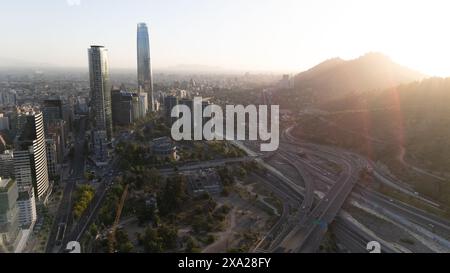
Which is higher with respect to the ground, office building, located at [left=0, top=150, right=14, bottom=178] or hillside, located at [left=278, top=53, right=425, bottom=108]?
hillside, located at [left=278, top=53, right=425, bottom=108]

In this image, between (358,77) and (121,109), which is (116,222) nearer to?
(121,109)

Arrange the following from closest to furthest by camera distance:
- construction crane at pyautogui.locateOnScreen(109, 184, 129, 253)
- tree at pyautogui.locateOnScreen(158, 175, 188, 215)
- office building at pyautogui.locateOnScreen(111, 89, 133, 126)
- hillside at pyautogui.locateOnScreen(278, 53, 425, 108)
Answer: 1. construction crane at pyautogui.locateOnScreen(109, 184, 129, 253)
2. tree at pyautogui.locateOnScreen(158, 175, 188, 215)
3. office building at pyautogui.locateOnScreen(111, 89, 133, 126)
4. hillside at pyautogui.locateOnScreen(278, 53, 425, 108)

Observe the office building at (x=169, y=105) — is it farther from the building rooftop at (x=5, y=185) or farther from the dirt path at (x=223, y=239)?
the building rooftop at (x=5, y=185)

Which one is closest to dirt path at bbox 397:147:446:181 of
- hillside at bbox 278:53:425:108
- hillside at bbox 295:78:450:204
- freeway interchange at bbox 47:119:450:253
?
hillside at bbox 295:78:450:204

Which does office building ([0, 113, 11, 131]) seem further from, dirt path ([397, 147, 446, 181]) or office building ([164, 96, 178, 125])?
dirt path ([397, 147, 446, 181])

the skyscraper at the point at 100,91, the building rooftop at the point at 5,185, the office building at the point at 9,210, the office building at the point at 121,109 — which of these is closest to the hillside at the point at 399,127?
the office building at the point at 121,109

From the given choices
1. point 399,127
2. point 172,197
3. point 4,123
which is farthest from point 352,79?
point 4,123
